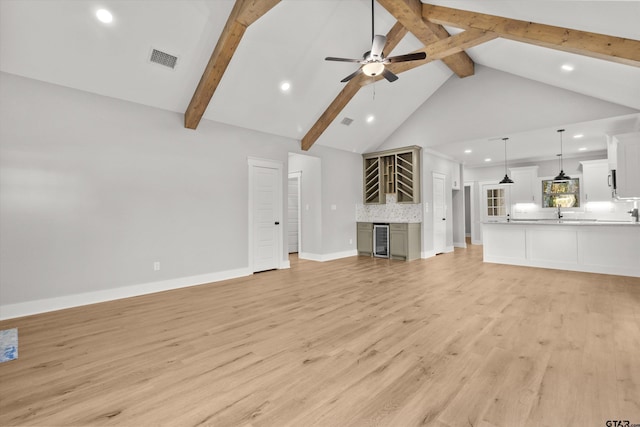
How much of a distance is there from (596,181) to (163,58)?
10.1m

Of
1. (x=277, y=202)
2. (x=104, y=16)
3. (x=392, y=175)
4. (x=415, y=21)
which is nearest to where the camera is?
(x=104, y=16)

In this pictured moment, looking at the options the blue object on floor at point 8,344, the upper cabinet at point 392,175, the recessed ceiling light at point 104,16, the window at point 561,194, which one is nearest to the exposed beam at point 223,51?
the recessed ceiling light at point 104,16

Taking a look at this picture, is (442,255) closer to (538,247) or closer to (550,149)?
(538,247)

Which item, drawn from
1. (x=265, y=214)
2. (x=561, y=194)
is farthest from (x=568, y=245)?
(x=265, y=214)

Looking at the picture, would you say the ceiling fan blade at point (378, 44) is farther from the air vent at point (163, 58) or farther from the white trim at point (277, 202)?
the white trim at point (277, 202)

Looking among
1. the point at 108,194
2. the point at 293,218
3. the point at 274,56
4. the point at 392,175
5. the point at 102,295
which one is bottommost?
the point at 102,295

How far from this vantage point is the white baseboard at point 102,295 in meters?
Answer: 3.50

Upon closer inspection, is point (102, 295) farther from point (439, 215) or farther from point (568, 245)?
point (568, 245)

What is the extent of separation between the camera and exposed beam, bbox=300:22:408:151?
509 cm

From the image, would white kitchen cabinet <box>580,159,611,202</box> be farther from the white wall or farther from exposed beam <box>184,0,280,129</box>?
exposed beam <box>184,0,280,129</box>

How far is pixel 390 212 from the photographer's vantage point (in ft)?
25.7

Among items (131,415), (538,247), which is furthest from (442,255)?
(131,415)

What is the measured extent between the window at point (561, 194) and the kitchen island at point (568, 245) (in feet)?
11.1

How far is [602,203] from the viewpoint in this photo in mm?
8008
